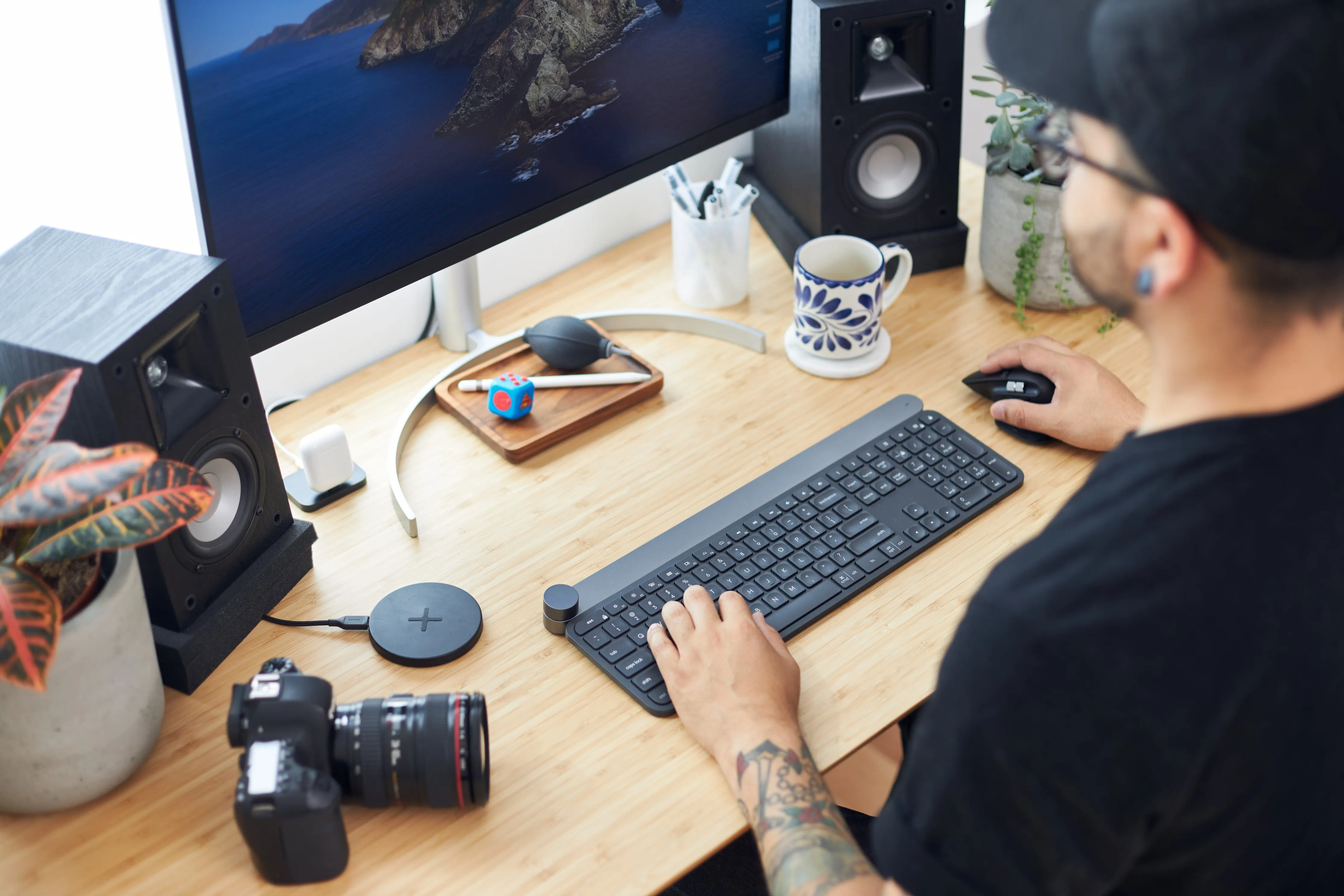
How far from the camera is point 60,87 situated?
3.46ft

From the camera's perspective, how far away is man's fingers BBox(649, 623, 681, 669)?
96cm

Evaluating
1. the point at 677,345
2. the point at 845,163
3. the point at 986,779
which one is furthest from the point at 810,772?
the point at 845,163

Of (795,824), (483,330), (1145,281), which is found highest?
(1145,281)

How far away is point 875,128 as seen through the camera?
139 centimetres

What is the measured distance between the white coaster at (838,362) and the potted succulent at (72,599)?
2.24 feet

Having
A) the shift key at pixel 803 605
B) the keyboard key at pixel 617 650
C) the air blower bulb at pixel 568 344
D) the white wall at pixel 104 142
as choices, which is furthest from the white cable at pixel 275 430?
the shift key at pixel 803 605

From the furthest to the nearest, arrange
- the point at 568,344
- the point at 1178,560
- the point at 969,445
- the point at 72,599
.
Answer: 1. the point at 568,344
2. the point at 969,445
3. the point at 72,599
4. the point at 1178,560

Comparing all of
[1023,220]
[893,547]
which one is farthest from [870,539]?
[1023,220]

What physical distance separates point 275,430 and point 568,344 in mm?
329

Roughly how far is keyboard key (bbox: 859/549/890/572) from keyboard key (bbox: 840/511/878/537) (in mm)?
28

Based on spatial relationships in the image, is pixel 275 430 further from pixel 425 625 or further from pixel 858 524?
→ pixel 858 524

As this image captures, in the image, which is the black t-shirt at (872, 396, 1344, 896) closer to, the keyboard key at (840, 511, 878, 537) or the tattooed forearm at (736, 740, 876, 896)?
the tattooed forearm at (736, 740, 876, 896)

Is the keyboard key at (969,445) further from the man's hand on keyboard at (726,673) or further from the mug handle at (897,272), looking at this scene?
the man's hand on keyboard at (726,673)

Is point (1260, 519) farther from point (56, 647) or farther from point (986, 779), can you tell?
point (56, 647)
